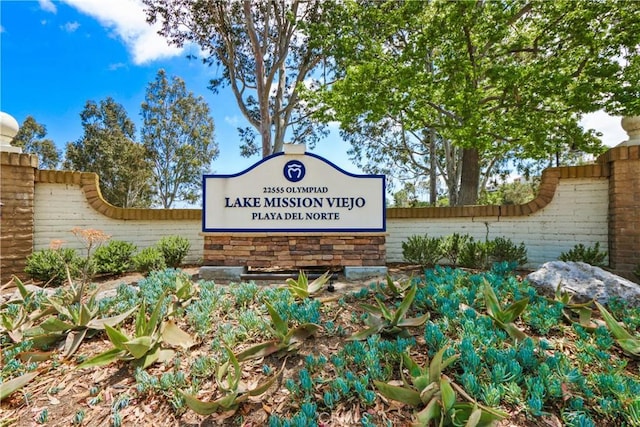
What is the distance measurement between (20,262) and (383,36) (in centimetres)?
975

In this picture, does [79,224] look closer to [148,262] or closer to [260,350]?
[148,262]

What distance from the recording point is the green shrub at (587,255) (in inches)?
194

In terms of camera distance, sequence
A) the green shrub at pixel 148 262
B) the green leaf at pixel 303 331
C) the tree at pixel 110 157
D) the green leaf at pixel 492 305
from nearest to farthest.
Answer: the green leaf at pixel 303 331
the green leaf at pixel 492 305
the green shrub at pixel 148 262
the tree at pixel 110 157

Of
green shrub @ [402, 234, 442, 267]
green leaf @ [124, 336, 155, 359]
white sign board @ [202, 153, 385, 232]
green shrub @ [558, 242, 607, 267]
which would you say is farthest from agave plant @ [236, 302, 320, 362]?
green shrub @ [558, 242, 607, 267]

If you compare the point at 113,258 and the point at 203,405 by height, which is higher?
the point at 113,258

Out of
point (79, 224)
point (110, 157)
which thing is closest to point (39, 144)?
point (110, 157)

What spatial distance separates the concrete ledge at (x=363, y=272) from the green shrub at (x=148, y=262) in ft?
9.62

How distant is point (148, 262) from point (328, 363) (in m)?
3.97

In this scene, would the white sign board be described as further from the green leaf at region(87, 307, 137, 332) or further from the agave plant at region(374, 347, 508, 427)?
the agave plant at region(374, 347, 508, 427)

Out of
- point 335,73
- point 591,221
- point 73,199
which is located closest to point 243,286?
point 73,199

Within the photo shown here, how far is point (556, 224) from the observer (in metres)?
5.61

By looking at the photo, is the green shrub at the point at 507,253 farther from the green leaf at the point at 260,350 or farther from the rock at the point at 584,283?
the green leaf at the point at 260,350

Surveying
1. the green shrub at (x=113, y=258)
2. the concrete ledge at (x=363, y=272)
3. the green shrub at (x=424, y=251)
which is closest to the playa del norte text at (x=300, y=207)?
the concrete ledge at (x=363, y=272)

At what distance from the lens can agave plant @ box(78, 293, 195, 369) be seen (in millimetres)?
2168
